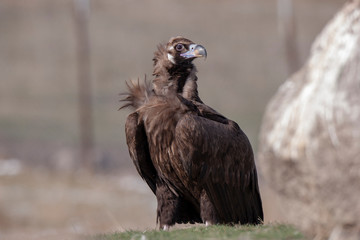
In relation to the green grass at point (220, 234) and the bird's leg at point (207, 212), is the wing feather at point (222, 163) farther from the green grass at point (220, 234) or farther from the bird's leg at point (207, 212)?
the green grass at point (220, 234)

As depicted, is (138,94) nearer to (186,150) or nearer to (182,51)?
(182,51)

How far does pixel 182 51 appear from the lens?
9.06m

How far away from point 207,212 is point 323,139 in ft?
10.0

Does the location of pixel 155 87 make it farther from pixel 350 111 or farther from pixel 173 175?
pixel 350 111

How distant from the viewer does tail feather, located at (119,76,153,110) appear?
871 centimetres

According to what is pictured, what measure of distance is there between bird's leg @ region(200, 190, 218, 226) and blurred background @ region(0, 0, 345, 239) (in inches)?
264

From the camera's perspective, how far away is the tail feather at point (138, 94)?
8.71 metres

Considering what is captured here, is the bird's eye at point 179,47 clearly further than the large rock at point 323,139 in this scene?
Yes

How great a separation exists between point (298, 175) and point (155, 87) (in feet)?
11.1

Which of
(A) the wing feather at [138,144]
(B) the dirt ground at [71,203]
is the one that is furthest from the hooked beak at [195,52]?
(B) the dirt ground at [71,203]

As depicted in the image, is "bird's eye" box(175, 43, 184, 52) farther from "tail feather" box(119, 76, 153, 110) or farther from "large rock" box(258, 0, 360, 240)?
"large rock" box(258, 0, 360, 240)

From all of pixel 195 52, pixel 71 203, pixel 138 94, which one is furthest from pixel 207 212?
pixel 71 203

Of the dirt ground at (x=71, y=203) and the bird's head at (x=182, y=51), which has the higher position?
the bird's head at (x=182, y=51)

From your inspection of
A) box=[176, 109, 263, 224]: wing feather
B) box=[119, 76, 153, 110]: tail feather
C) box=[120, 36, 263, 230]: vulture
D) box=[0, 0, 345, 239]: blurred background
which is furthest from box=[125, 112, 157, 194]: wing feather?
box=[0, 0, 345, 239]: blurred background
